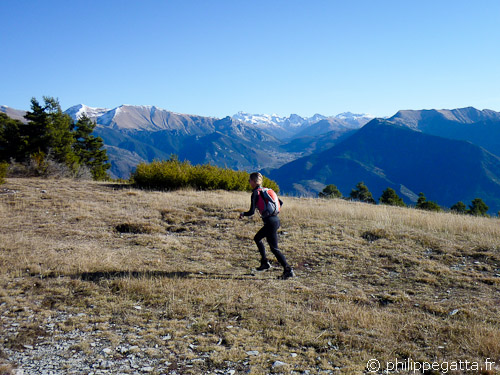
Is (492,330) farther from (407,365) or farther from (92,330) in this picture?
(92,330)

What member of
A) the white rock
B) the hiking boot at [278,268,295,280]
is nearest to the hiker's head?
the hiking boot at [278,268,295,280]

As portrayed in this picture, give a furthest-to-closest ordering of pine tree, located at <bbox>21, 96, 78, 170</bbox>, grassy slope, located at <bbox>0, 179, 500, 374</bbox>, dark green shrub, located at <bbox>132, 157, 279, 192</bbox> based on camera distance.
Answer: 1. pine tree, located at <bbox>21, 96, 78, 170</bbox>
2. dark green shrub, located at <bbox>132, 157, 279, 192</bbox>
3. grassy slope, located at <bbox>0, 179, 500, 374</bbox>

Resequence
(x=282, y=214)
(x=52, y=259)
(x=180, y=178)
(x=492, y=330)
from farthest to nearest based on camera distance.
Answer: (x=180, y=178), (x=282, y=214), (x=52, y=259), (x=492, y=330)

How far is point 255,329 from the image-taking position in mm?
5297

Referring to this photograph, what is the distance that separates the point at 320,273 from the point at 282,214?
563 cm

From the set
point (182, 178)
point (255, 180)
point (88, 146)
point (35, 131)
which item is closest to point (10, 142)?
point (35, 131)

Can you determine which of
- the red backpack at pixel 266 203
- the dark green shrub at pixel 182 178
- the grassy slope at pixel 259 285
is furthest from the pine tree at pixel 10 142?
the red backpack at pixel 266 203

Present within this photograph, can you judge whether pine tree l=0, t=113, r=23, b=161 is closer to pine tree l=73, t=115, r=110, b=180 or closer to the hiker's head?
pine tree l=73, t=115, r=110, b=180

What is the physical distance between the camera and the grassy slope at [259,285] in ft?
15.9

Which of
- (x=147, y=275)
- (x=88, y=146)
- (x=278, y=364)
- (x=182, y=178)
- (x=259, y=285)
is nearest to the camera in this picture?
(x=278, y=364)

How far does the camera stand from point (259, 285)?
7215 mm

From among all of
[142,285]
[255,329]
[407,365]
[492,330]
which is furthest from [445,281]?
[142,285]

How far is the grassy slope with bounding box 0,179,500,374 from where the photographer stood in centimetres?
484

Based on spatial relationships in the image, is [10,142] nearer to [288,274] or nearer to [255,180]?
[255,180]
